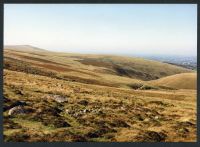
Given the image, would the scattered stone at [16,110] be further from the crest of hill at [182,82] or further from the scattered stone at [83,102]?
the crest of hill at [182,82]

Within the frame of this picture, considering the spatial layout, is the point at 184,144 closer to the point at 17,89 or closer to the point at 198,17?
the point at 198,17

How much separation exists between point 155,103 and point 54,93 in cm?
1670

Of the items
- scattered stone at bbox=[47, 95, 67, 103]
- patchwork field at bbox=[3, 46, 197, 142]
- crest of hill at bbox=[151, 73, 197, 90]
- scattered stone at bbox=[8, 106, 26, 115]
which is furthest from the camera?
crest of hill at bbox=[151, 73, 197, 90]

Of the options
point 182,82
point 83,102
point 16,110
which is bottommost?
point 182,82

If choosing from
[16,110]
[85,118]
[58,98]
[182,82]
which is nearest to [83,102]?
[58,98]

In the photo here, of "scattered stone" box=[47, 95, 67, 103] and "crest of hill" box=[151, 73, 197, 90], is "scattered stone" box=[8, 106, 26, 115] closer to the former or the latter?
"scattered stone" box=[47, 95, 67, 103]

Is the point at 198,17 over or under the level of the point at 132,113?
over

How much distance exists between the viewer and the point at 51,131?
3803 cm

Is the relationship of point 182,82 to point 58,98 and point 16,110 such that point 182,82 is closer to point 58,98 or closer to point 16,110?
point 58,98

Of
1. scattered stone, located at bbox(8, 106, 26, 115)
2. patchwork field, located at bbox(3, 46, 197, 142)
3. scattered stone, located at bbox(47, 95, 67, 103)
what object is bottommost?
patchwork field, located at bbox(3, 46, 197, 142)

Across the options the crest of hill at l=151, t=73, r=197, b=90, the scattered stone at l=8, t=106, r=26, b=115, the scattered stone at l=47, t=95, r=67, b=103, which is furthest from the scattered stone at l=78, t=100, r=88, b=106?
the crest of hill at l=151, t=73, r=197, b=90

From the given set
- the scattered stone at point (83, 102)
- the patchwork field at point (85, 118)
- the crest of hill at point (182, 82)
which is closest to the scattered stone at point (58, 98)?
the patchwork field at point (85, 118)

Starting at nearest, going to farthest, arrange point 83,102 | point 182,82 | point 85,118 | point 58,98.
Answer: point 85,118 < point 58,98 < point 83,102 < point 182,82

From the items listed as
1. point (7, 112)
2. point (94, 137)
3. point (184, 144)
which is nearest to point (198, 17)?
point (184, 144)
